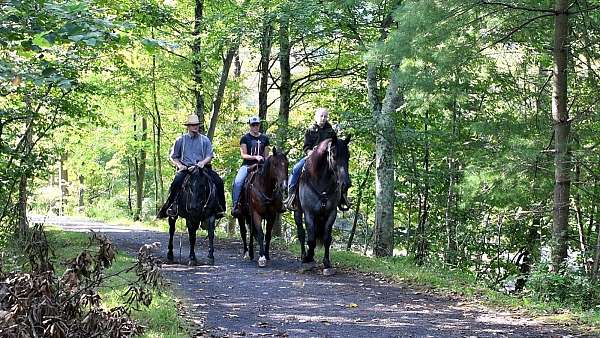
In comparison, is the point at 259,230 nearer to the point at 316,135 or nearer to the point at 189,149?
the point at 189,149

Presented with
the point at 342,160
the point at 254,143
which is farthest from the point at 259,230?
the point at 342,160

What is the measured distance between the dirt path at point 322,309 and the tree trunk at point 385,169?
359 centimetres

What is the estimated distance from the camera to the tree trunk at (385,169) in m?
14.2

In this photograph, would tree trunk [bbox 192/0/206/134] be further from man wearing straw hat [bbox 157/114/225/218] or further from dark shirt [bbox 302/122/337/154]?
dark shirt [bbox 302/122/337/154]

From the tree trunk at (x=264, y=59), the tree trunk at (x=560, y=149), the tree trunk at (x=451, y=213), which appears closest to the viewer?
the tree trunk at (x=560, y=149)

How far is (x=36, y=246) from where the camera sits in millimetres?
5930

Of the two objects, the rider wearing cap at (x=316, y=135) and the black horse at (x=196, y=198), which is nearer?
the rider wearing cap at (x=316, y=135)

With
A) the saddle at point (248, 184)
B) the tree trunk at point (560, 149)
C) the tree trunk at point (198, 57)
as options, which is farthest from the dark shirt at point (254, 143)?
the tree trunk at point (198, 57)

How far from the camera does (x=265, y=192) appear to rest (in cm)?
1208

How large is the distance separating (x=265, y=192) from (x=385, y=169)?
357 centimetres

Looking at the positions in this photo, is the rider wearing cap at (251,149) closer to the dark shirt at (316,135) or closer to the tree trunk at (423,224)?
the dark shirt at (316,135)

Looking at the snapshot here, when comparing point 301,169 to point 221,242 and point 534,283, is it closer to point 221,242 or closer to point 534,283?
point 534,283

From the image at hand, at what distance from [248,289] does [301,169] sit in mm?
2952

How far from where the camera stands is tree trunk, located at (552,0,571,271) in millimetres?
10070
